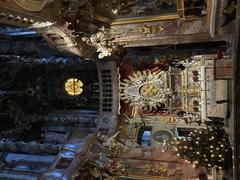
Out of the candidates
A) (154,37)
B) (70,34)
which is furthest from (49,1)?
(154,37)

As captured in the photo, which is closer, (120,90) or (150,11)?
(150,11)

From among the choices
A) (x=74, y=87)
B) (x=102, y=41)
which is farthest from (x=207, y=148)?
(x=74, y=87)

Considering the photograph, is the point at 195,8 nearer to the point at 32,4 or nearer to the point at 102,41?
the point at 102,41

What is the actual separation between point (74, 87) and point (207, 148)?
7012 millimetres

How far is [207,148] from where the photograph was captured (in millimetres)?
10258

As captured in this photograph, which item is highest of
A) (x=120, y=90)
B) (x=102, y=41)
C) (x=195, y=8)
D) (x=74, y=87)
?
(x=195, y=8)

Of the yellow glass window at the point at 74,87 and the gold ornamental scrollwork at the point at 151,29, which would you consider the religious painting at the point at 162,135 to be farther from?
the yellow glass window at the point at 74,87

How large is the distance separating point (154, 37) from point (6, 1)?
5044 millimetres

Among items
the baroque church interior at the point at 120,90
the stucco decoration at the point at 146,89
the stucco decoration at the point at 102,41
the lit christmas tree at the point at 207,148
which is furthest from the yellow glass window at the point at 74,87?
the lit christmas tree at the point at 207,148

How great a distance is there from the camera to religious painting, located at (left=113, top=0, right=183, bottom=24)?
11.2 meters

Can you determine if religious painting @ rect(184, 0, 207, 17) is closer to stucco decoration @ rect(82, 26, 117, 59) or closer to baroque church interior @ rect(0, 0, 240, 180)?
baroque church interior @ rect(0, 0, 240, 180)

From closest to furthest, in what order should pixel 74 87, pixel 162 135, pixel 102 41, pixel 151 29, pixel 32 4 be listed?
1. pixel 32 4
2. pixel 151 29
3. pixel 102 41
4. pixel 162 135
5. pixel 74 87

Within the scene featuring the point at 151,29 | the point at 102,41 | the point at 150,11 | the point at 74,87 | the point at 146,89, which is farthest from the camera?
the point at 74,87

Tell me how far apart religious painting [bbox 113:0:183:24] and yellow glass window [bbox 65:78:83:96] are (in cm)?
466
